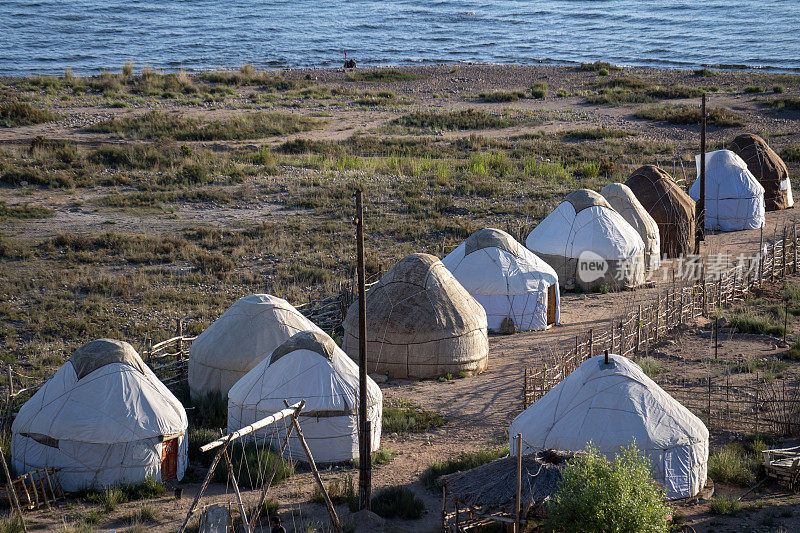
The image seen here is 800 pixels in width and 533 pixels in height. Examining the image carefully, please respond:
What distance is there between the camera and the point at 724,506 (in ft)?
45.6

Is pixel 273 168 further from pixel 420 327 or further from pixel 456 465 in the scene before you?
pixel 456 465

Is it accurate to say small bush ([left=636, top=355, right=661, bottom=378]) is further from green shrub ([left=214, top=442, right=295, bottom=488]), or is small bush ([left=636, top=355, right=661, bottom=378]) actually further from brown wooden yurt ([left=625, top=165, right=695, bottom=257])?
brown wooden yurt ([left=625, top=165, right=695, bottom=257])

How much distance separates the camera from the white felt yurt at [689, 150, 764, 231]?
3344 cm

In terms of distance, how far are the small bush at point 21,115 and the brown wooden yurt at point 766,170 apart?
3151 cm

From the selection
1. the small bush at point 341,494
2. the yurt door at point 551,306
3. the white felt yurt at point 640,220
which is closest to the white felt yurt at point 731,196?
the white felt yurt at point 640,220

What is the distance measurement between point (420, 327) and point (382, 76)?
5138 centimetres

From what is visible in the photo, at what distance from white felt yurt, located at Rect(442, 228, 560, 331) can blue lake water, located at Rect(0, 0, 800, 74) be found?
2407 inches

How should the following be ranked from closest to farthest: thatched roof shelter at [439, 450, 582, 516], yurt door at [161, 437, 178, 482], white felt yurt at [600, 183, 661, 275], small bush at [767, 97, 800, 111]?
1. thatched roof shelter at [439, 450, 582, 516]
2. yurt door at [161, 437, 178, 482]
3. white felt yurt at [600, 183, 661, 275]
4. small bush at [767, 97, 800, 111]

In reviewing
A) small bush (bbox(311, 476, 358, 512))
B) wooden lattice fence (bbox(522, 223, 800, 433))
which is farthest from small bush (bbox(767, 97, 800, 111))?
small bush (bbox(311, 476, 358, 512))

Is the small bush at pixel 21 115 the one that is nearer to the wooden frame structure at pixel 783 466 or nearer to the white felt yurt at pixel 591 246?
the white felt yurt at pixel 591 246

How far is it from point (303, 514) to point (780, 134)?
41.0m

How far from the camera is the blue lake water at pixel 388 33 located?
88.9 meters

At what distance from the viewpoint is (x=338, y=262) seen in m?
27.7

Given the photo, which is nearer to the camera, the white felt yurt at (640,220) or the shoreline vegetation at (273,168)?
the shoreline vegetation at (273,168)
